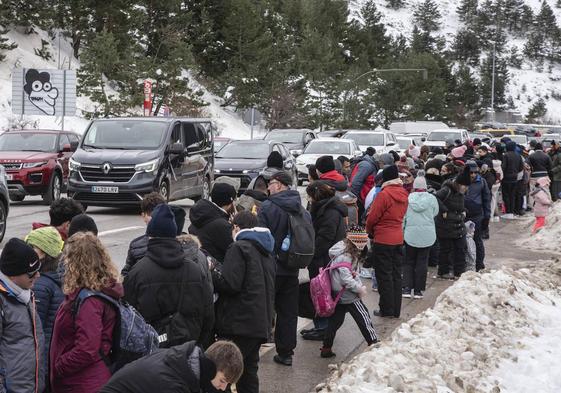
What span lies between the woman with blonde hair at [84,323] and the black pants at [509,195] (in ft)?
60.6

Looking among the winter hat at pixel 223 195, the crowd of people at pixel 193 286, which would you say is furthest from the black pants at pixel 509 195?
the winter hat at pixel 223 195

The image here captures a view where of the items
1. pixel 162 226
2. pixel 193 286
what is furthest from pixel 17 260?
pixel 193 286

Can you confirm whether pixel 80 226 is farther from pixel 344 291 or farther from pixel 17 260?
pixel 344 291

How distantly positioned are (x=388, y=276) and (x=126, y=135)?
34.6 feet

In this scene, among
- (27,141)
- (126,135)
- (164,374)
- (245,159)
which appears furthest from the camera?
(245,159)

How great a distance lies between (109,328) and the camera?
468 cm

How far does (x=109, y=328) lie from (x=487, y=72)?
13614cm

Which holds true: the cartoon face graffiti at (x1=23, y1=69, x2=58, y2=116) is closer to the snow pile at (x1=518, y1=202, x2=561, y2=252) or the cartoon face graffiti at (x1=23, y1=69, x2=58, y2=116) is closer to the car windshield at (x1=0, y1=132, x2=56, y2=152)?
the car windshield at (x1=0, y1=132, x2=56, y2=152)

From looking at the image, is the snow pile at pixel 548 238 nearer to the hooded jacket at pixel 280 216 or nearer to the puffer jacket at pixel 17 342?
the hooded jacket at pixel 280 216

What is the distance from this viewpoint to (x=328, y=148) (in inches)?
1144

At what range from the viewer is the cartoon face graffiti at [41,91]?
3934 centimetres

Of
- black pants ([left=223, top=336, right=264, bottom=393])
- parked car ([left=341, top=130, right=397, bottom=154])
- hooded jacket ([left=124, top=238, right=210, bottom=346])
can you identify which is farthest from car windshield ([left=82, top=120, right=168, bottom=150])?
parked car ([left=341, top=130, right=397, bottom=154])

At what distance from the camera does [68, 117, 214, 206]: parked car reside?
17734 millimetres

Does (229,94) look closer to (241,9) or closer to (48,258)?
(241,9)
